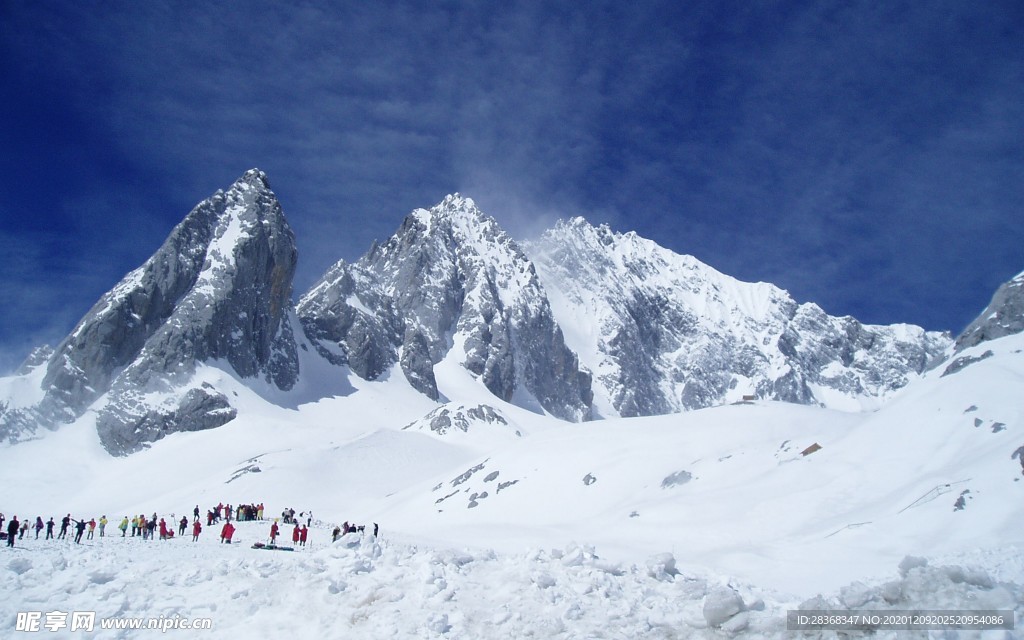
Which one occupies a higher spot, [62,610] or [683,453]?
[683,453]

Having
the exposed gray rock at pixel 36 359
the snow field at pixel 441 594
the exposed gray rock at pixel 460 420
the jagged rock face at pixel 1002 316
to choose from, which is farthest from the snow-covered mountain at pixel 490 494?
the exposed gray rock at pixel 36 359

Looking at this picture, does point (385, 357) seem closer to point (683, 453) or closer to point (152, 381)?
point (152, 381)

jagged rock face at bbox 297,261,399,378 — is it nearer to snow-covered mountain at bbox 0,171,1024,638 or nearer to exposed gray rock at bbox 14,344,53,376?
snow-covered mountain at bbox 0,171,1024,638

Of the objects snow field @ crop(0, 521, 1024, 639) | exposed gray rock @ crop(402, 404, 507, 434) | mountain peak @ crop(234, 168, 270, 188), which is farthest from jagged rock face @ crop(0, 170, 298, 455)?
snow field @ crop(0, 521, 1024, 639)

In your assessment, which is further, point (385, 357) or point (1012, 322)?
point (385, 357)

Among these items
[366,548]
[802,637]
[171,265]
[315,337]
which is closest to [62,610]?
[366,548]

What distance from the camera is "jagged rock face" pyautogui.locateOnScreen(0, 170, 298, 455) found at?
11475 cm

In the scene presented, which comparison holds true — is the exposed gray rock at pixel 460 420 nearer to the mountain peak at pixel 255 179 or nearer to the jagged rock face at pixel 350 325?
the jagged rock face at pixel 350 325

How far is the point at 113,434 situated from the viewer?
4363 inches

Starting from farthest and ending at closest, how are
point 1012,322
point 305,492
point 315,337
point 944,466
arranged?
point 315,337 → point 305,492 → point 1012,322 → point 944,466

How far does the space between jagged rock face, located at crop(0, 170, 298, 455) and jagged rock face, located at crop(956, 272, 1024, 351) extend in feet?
329

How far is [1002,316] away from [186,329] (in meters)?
Result: 115

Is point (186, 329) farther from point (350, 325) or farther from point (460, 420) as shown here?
point (460, 420)

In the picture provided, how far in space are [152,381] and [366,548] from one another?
366 feet
